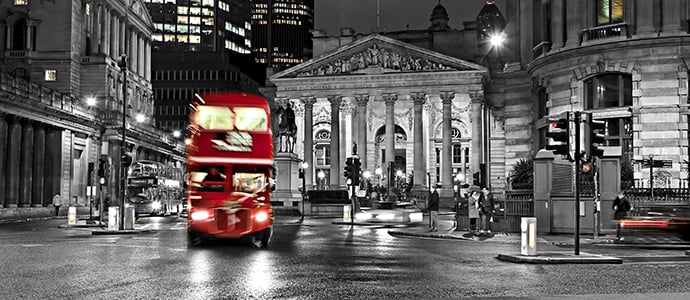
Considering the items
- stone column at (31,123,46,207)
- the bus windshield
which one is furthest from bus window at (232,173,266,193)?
stone column at (31,123,46,207)

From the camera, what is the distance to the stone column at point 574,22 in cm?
4472

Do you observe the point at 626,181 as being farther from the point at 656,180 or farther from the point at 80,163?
the point at 80,163

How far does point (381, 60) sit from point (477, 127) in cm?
1398

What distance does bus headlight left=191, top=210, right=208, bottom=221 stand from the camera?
24.8 metres

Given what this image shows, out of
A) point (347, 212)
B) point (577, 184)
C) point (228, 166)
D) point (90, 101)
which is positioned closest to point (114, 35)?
point (90, 101)

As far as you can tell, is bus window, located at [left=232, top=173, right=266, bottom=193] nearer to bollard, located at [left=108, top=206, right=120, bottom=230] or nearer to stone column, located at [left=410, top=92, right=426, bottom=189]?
bollard, located at [left=108, top=206, right=120, bottom=230]

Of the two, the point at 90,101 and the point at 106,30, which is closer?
the point at 90,101

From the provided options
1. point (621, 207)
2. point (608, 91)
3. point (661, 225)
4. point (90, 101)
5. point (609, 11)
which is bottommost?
point (661, 225)

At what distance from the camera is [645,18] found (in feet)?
138

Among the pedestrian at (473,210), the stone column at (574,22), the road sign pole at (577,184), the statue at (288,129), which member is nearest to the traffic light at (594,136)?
the road sign pole at (577,184)

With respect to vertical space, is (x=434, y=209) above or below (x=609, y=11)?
below

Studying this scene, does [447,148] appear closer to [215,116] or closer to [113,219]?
[113,219]

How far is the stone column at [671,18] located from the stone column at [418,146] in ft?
170

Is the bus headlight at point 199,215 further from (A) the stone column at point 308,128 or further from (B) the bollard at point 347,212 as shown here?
(A) the stone column at point 308,128
